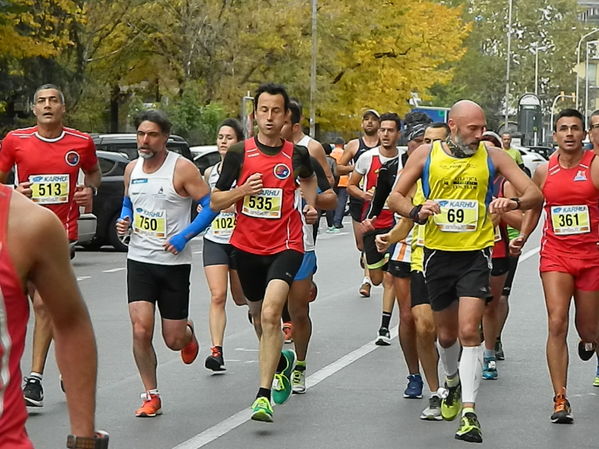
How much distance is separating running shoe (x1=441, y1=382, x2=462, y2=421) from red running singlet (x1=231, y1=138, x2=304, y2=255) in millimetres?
1264

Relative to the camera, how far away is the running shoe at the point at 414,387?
9922mm

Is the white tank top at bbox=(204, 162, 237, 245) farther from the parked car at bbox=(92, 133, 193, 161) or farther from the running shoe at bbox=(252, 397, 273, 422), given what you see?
the parked car at bbox=(92, 133, 193, 161)

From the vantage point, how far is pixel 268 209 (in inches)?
364

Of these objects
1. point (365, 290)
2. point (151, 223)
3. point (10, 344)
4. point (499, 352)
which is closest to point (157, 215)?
point (151, 223)

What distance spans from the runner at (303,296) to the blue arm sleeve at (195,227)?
71 centimetres

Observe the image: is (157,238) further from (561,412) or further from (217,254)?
(561,412)

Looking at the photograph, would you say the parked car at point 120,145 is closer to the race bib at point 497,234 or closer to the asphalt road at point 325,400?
the asphalt road at point 325,400

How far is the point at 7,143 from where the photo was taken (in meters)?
9.98

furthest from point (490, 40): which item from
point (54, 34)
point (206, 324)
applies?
point (206, 324)

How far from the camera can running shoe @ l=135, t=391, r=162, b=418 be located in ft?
29.6

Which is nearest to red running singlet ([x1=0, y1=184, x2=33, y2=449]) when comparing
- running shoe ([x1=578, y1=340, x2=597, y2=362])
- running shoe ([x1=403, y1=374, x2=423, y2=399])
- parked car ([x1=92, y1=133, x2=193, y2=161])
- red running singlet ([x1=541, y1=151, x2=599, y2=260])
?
red running singlet ([x1=541, y1=151, x2=599, y2=260])

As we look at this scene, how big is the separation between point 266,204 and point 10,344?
5850 mm

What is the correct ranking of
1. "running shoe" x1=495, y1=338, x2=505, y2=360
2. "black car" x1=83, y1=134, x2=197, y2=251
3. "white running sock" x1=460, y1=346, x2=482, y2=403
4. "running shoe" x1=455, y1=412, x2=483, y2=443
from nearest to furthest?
"running shoe" x1=455, y1=412, x2=483, y2=443 < "white running sock" x1=460, y1=346, x2=482, y2=403 < "running shoe" x1=495, y1=338, x2=505, y2=360 < "black car" x1=83, y1=134, x2=197, y2=251

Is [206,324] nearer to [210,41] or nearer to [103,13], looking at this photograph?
[103,13]
